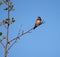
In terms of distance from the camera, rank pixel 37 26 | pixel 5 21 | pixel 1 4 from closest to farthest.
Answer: pixel 37 26
pixel 5 21
pixel 1 4

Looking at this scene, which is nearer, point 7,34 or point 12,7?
point 7,34

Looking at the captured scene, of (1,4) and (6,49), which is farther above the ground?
(1,4)

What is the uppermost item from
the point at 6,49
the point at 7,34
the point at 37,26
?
the point at 37,26

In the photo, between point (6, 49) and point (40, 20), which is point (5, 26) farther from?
point (40, 20)

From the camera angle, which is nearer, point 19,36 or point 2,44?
point 19,36

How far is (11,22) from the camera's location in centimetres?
666

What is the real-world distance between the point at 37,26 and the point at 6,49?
5.73 feet

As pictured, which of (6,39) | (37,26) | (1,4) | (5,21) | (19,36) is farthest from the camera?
(1,4)

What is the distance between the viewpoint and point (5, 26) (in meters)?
6.43

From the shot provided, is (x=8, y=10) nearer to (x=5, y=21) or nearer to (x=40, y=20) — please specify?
(x=5, y=21)

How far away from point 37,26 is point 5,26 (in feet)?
5.94

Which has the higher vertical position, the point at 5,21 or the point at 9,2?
the point at 9,2

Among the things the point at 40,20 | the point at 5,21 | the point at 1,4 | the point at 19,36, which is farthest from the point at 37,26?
the point at 1,4

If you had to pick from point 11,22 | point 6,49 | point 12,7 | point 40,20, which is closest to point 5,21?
point 11,22
